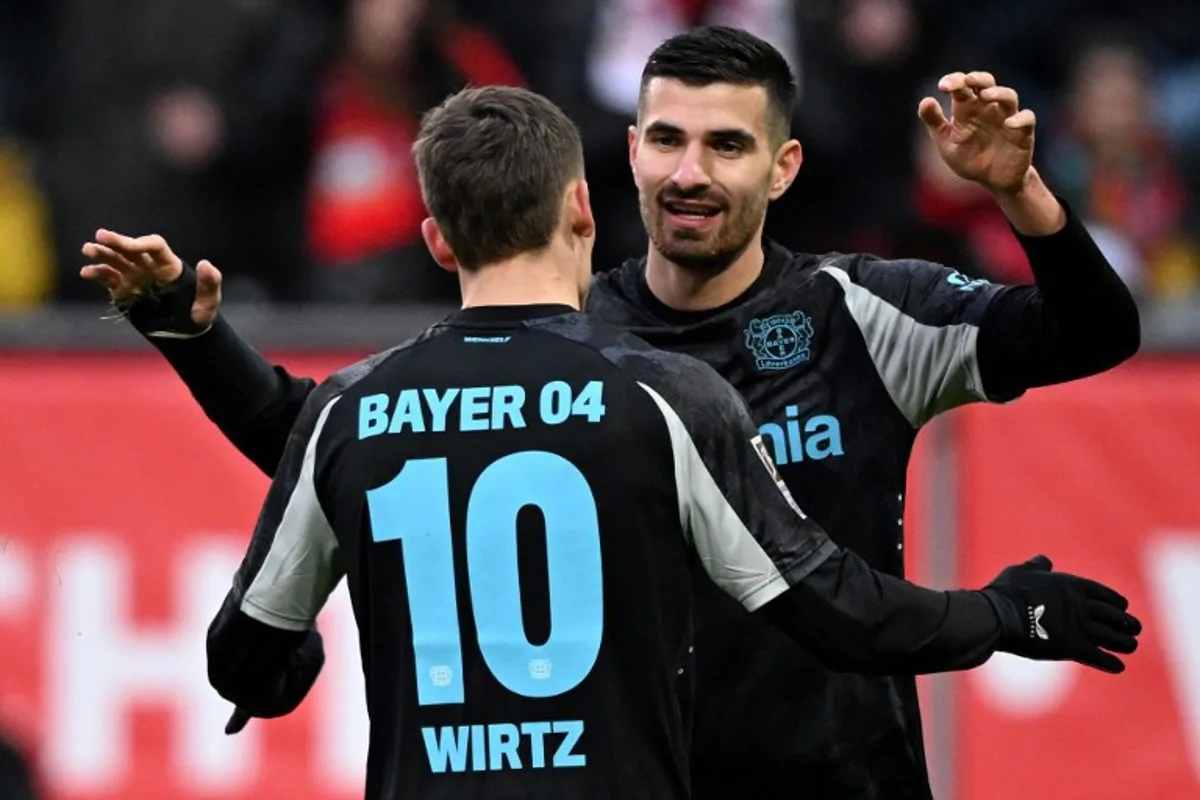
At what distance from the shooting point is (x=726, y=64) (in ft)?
16.0

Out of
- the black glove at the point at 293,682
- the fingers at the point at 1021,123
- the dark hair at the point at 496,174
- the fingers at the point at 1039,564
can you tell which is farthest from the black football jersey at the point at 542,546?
→ the fingers at the point at 1021,123

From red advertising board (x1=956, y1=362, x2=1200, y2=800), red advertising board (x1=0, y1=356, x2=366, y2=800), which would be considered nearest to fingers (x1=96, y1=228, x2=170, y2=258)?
red advertising board (x1=0, y1=356, x2=366, y2=800)

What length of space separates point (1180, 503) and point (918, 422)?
311 centimetres

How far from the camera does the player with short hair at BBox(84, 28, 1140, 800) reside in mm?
4773

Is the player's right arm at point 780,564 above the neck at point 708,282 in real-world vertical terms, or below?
below

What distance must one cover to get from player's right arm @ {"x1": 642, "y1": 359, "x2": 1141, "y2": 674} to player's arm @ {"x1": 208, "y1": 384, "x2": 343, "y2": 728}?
0.64 m

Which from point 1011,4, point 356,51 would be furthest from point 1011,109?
point 1011,4

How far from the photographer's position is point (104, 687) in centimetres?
793

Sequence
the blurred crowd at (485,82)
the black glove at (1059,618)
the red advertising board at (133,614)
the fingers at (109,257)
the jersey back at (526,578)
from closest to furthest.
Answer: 1. the jersey back at (526,578)
2. the black glove at (1059,618)
3. the fingers at (109,257)
4. the red advertising board at (133,614)
5. the blurred crowd at (485,82)

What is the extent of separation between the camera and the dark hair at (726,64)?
4863mm

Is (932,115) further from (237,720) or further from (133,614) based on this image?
(133,614)

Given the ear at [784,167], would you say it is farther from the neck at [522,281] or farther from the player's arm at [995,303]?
the neck at [522,281]

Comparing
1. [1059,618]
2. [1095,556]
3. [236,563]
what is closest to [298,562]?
[1059,618]

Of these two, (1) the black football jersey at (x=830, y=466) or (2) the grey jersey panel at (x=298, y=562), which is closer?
(2) the grey jersey panel at (x=298, y=562)
